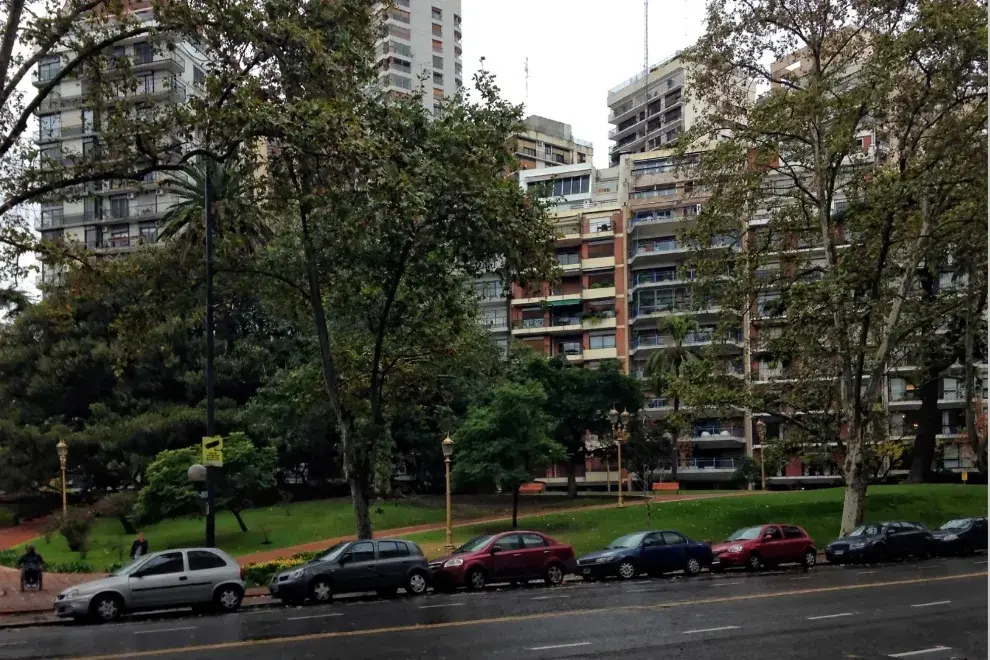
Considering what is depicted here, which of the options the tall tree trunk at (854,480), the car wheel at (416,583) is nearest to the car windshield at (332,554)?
the car wheel at (416,583)

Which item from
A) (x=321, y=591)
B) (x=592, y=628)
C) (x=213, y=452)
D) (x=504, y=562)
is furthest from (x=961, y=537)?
(x=213, y=452)

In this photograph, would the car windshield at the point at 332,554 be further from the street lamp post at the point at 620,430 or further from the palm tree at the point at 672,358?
the palm tree at the point at 672,358

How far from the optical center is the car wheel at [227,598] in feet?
73.7

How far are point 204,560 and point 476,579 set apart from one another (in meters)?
7.25

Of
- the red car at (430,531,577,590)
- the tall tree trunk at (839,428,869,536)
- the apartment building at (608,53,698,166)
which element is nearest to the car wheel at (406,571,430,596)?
the red car at (430,531,577,590)

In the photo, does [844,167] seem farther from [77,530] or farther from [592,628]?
[77,530]

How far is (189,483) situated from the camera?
43438mm

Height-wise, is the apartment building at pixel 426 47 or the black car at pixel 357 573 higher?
the apartment building at pixel 426 47

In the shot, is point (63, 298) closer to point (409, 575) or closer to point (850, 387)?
point (409, 575)

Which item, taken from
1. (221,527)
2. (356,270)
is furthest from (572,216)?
(356,270)

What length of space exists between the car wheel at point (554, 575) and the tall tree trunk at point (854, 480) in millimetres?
12974

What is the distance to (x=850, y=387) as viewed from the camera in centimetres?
3547

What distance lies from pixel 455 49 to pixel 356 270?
87817 millimetres

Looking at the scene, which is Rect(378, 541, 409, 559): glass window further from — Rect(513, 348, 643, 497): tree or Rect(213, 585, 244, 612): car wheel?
Rect(513, 348, 643, 497): tree
